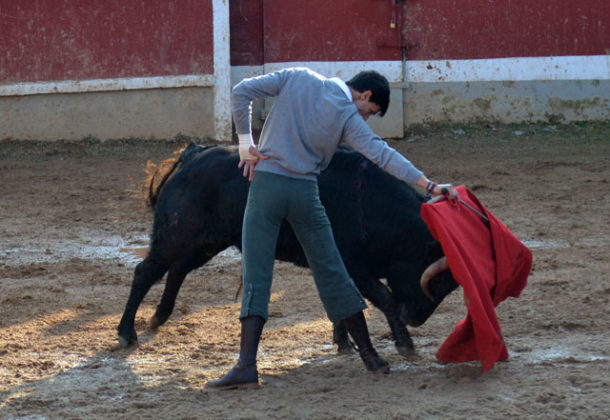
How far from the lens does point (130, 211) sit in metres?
9.27

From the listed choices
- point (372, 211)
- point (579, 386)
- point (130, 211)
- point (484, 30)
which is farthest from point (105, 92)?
point (579, 386)

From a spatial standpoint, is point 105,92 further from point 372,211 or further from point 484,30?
point 372,211

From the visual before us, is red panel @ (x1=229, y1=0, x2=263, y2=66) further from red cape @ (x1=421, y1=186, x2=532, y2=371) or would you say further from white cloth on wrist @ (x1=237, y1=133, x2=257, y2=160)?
white cloth on wrist @ (x1=237, y1=133, x2=257, y2=160)

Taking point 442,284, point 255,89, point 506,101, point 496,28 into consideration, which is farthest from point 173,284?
point 496,28

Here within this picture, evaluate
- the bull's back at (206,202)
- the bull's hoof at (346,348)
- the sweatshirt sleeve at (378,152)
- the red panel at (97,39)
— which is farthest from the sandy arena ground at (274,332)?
the red panel at (97,39)

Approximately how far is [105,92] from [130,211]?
3798 millimetres

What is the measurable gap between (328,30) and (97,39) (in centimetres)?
309

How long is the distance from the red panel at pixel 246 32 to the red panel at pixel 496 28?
201 centimetres

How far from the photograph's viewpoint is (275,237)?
176 inches

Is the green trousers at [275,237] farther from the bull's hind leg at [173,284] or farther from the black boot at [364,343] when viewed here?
the bull's hind leg at [173,284]

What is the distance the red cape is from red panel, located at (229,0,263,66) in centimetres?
842

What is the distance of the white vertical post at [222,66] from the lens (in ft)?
40.7

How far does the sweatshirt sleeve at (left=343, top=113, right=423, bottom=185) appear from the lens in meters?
4.16

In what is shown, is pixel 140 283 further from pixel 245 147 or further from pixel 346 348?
pixel 245 147
